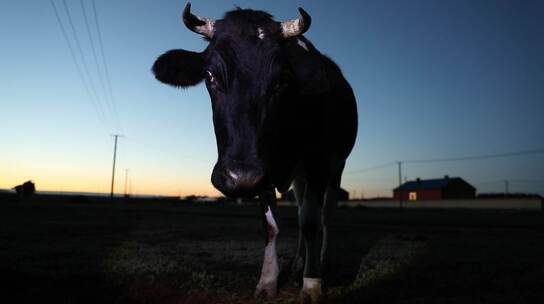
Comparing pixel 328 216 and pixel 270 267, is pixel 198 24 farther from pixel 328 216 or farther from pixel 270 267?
pixel 328 216

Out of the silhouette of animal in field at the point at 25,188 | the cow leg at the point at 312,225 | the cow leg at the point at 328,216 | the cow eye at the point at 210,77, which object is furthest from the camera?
the silhouette of animal in field at the point at 25,188

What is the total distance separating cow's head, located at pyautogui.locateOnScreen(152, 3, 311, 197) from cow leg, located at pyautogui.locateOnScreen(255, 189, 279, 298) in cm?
85

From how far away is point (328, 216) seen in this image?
17.5 ft

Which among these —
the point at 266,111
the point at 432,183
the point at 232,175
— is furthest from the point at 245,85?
the point at 432,183

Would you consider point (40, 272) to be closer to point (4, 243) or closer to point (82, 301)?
point (82, 301)

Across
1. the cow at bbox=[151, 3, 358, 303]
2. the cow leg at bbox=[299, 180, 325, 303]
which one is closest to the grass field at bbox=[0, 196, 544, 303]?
the cow leg at bbox=[299, 180, 325, 303]

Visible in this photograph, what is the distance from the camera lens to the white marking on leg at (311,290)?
136 inches

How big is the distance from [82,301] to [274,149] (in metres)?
1.93

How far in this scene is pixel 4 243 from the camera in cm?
682

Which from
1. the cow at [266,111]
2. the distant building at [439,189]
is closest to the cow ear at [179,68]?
the cow at [266,111]

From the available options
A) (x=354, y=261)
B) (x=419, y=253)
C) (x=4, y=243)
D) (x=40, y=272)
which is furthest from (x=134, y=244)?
(x=419, y=253)

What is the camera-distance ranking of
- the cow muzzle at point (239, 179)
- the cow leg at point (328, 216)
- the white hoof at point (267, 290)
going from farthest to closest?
the cow leg at point (328, 216) < the white hoof at point (267, 290) < the cow muzzle at point (239, 179)

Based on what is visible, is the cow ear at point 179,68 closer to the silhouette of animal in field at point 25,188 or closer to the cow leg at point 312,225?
the cow leg at point 312,225

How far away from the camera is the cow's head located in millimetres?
2682
